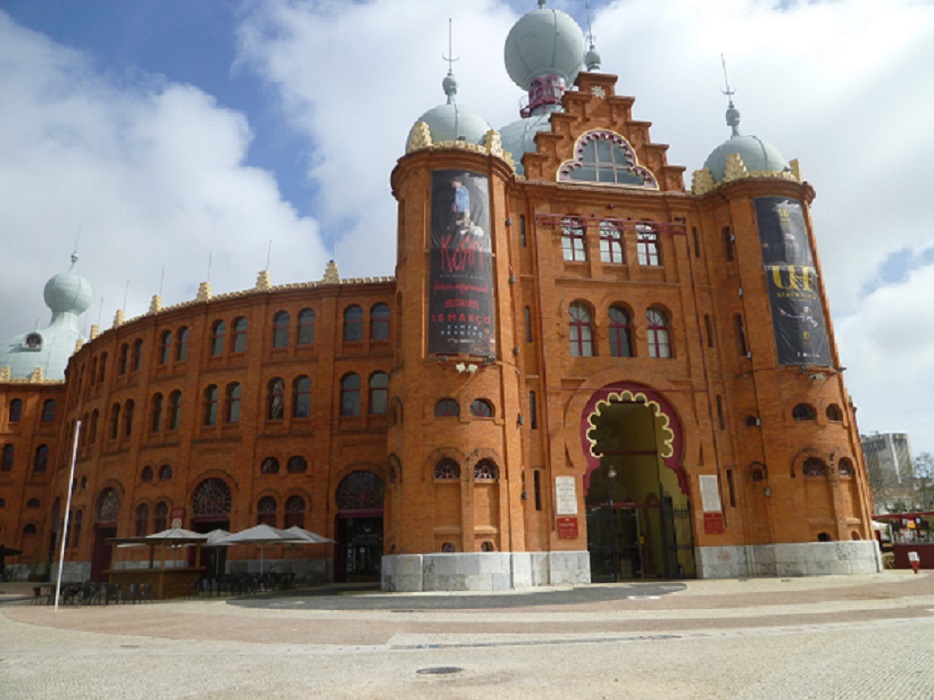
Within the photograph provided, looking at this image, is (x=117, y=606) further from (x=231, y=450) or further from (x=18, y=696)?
(x=18, y=696)

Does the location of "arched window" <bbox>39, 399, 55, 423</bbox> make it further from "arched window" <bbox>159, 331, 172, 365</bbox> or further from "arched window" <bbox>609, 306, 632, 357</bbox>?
"arched window" <bbox>609, 306, 632, 357</bbox>

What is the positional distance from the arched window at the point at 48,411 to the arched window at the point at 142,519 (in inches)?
789

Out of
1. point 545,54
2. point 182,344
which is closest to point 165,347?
point 182,344

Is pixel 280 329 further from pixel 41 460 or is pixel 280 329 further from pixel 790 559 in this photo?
pixel 790 559

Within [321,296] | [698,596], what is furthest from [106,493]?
[698,596]

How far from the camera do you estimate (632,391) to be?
34.3 m

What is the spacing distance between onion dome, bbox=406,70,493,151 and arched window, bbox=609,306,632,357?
11205mm

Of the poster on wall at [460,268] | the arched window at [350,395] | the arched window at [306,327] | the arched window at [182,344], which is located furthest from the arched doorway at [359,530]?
the arched window at [182,344]

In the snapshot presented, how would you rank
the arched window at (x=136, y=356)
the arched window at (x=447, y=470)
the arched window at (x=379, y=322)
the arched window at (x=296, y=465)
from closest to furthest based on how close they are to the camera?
the arched window at (x=447, y=470) → the arched window at (x=296, y=465) → the arched window at (x=379, y=322) → the arched window at (x=136, y=356)

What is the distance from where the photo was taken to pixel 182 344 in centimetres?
4262

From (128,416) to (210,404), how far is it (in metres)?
7.17

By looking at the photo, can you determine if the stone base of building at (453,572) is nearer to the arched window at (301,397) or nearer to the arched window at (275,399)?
the arched window at (301,397)

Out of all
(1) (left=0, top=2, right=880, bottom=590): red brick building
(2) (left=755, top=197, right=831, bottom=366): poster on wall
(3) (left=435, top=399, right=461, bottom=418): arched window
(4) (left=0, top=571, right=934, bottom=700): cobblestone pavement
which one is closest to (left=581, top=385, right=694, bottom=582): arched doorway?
(1) (left=0, top=2, right=880, bottom=590): red brick building

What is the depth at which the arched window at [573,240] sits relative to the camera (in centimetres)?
3597
